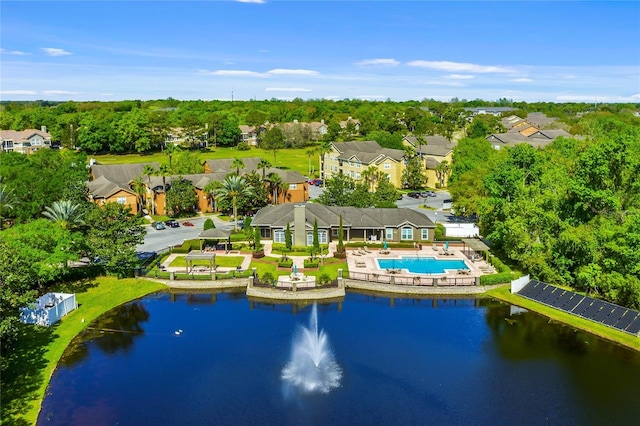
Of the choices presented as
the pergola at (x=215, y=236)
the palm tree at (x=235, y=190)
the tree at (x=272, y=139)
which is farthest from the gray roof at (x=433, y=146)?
the pergola at (x=215, y=236)

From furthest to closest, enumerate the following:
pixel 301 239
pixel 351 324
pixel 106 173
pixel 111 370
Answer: pixel 106 173, pixel 301 239, pixel 351 324, pixel 111 370

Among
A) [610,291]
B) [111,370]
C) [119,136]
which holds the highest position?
[119,136]

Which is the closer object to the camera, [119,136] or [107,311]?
[107,311]

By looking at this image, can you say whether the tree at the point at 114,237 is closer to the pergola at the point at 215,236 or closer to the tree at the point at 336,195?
the pergola at the point at 215,236

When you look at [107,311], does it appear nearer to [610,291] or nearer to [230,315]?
[230,315]

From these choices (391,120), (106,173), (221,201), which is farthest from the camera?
(391,120)

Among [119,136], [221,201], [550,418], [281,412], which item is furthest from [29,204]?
[119,136]

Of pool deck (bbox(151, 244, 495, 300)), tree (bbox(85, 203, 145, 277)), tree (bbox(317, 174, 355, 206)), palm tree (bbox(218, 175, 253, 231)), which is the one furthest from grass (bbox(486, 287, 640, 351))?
palm tree (bbox(218, 175, 253, 231))
